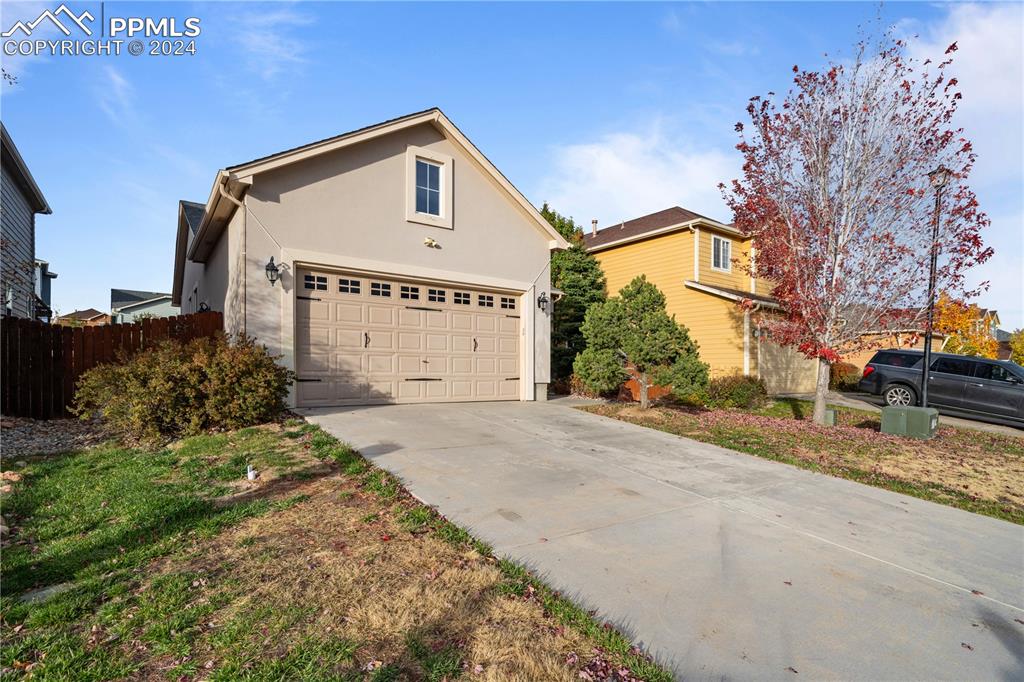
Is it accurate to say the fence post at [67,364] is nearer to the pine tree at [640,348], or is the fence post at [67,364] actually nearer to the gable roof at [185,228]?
the gable roof at [185,228]


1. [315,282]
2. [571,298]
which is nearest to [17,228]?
[315,282]

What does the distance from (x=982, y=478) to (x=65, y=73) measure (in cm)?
1423

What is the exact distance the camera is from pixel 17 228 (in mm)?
Result: 15234

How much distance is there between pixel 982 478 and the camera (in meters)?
6.74

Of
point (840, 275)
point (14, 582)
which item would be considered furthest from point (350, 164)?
point (840, 275)

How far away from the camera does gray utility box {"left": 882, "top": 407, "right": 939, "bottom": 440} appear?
934cm

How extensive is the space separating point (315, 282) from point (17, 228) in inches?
505

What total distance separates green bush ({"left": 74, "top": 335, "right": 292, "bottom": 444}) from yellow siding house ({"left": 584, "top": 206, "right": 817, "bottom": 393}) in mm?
13246

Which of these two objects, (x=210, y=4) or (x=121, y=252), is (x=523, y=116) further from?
(x=121, y=252)

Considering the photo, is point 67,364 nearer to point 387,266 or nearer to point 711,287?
point 387,266

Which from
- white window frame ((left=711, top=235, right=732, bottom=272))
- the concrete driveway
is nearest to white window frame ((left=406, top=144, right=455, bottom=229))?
the concrete driveway

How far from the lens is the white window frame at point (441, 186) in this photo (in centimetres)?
1057

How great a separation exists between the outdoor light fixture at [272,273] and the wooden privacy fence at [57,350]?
1.25 meters

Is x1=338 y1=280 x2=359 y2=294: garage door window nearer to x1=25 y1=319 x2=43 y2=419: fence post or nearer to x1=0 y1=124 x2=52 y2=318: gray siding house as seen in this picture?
x1=25 y1=319 x2=43 y2=419: fence post
